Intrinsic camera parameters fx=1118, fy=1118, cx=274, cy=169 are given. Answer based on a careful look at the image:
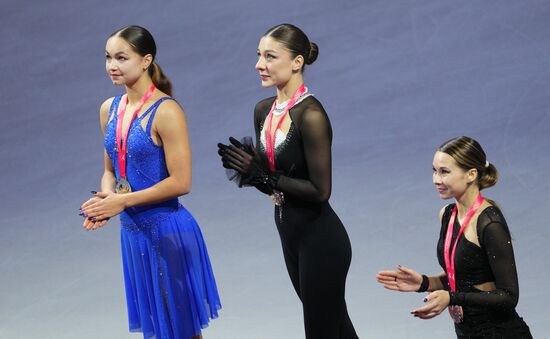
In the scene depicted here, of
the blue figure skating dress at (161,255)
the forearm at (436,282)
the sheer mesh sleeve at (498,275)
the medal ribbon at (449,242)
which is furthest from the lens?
the blue figure skating dress at (161,255)

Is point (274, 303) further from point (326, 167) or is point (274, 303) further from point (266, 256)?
point (326, 167)

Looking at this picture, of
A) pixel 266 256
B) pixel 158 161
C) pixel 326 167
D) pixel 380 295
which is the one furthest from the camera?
pixel 266 256

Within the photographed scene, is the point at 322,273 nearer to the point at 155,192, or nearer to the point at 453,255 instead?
the point at 453,255

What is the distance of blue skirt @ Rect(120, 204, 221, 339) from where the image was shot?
445 cm

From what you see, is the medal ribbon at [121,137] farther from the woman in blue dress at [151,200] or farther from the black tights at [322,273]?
the black tights at [322,273]

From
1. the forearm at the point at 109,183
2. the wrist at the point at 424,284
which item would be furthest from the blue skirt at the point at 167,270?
the wrist at the point at 424,284

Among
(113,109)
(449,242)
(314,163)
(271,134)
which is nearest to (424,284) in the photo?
(449,242)

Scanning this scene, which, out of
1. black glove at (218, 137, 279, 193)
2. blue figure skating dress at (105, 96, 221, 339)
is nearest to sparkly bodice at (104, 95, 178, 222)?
blue figure skating dress at (105, 96, 221, 339)

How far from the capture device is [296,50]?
13.9 ft

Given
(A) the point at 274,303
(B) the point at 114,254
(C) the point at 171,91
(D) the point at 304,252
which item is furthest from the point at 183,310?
(B) the point at 114,254

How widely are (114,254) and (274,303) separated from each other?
4.69 feet

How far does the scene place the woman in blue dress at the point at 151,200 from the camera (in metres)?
4.33

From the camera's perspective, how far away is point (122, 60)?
437cm

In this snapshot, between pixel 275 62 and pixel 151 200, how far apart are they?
72cm
